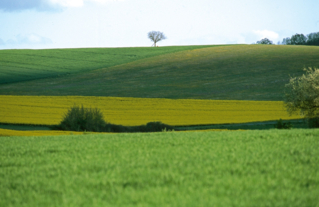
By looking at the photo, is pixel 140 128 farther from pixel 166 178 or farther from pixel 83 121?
pixel 166 178

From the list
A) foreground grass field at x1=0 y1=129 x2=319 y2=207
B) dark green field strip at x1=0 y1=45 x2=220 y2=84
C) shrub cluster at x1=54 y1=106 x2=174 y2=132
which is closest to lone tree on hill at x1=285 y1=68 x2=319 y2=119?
shrub cluster at x1=54 y1=106 x2=174 y2=132

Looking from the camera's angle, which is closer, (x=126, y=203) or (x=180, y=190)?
(x=126, y=203)

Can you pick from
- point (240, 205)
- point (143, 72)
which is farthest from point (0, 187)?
point (143, 72)

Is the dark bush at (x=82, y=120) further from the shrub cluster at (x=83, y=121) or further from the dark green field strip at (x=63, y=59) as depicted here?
the dark green field strip at (x=63, y=59)

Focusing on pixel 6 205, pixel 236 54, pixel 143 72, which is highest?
pixel 236 54

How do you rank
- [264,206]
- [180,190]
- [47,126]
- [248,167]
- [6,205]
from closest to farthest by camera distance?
[264,206] → [6,205] → [180,190] → [248,167] → [47,126]

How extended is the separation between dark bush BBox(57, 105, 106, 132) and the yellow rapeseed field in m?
2.75

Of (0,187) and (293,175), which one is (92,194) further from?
(293,175)

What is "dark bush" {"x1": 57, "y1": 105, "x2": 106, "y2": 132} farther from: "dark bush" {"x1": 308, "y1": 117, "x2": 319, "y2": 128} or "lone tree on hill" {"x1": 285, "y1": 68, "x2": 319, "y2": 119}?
"dark bush" {"x1": 308, "y1": 117, "x2": 319, "y2": 128}

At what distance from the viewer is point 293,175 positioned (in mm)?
5562

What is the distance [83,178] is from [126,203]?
1632 millimetres

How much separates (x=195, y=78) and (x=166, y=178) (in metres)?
40.4

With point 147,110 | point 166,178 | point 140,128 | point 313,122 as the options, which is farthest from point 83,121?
point 166,178

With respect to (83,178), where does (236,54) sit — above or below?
above
